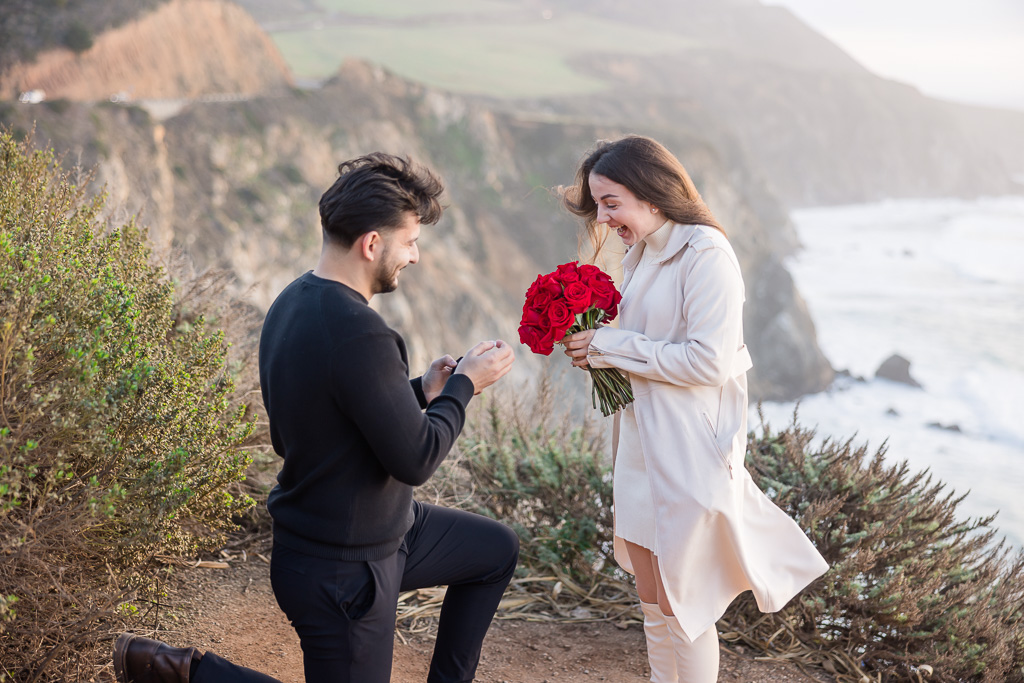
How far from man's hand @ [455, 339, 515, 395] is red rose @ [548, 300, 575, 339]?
30cm

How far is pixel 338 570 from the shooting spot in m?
1.99

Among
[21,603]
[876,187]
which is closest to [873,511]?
[21,603]

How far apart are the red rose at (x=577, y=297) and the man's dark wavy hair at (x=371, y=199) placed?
0.68 metres

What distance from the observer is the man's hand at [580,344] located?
102 inches

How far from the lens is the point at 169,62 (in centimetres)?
2639

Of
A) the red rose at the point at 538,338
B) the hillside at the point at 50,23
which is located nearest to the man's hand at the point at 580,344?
the red rose at the point at 538,338

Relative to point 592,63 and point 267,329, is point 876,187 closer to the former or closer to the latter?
point 592,63

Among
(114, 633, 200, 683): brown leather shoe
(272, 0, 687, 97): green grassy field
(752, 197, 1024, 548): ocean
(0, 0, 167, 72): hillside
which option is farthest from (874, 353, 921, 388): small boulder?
(0, 0, 167, 72): hillside

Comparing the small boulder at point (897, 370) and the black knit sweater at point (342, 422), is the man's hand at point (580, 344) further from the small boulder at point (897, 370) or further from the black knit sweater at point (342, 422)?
the small boulder at point (897, 370)

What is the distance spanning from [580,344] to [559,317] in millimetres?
139

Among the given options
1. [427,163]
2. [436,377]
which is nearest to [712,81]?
[427,163]

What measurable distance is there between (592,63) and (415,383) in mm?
68660

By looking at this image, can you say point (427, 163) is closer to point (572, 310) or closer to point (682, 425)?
point (572, 310)

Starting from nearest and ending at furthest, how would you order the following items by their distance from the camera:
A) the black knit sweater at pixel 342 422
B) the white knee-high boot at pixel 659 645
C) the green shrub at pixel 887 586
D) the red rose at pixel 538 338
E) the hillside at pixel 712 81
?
1. the black knit sweater at pixel 342 422
2. the red rose at pixel 538 338
3. the white knee-high boot at pixel 659 645
4. the green shrub at pixel 887 586
5. the hillside at pixel 712 81
